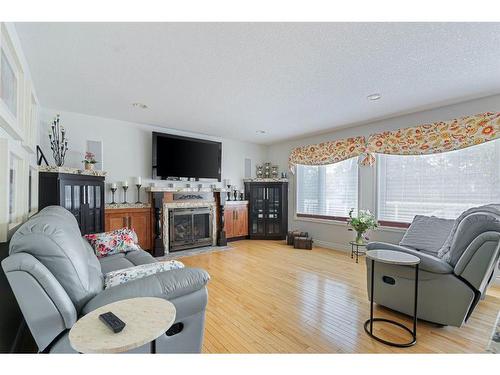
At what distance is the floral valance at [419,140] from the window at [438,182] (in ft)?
0.62

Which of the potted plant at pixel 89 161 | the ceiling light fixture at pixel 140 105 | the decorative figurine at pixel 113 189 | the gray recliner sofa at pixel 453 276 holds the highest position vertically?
the ceiling light fixture at pixel 140 105

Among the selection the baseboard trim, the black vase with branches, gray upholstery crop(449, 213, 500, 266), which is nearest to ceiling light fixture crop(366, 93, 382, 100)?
gray upholstery crop(449, 213, 500, 266)

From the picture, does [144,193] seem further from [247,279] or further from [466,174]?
[466,174]

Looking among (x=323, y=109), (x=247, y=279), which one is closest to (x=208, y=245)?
(x=247, y=279)

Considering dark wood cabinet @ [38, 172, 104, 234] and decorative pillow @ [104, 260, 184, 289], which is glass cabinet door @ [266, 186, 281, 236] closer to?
dark wood cabinet @ [38, 172, 104, 234]

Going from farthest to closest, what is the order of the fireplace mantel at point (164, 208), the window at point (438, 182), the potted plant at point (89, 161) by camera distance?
1. the fireplace mantel at point (164, 208)
2. the potted plant at point (89, 161)
3. the window at point (438, 182)

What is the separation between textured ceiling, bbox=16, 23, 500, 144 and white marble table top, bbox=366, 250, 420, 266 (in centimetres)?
171

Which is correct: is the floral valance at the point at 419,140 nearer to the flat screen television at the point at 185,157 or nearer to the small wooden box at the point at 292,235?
the small wooden box at the point at 292,235

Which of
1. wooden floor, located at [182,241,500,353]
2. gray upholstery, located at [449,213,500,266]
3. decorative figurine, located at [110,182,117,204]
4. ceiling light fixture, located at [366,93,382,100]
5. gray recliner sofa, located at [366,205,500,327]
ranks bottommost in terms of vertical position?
wooden floor, located at [182,241,500,353]

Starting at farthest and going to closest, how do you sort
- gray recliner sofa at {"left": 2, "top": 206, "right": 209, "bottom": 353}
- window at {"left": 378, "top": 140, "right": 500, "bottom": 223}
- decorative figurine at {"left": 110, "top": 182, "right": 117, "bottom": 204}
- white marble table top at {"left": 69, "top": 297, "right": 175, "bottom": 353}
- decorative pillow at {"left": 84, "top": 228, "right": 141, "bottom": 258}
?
decorative figurine at {"left": 110, "top": 182, "right": 117, "bottom": 204} → window at {"left": 378, "top": 140, "right": 500, "bottom": 223} → decorative pillow at {"left": 84, "top": 228, "right": 141, "bottom": 258} → gray recliner sofa at {"left": 2, "top": 206, "right": 209, "bottom": 353} → white marble table top at {"left": 69, "top": 297, "right": 175, "bottom": 353}

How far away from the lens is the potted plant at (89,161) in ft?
11.2

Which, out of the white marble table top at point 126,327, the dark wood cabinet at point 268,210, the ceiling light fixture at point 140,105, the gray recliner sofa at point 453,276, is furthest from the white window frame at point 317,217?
the white marble table top at point 126,327

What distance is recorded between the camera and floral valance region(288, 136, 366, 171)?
169 inches

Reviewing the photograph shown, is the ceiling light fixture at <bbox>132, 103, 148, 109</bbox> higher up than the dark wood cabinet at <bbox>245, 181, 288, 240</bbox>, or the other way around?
the ceiling light fixture at <bbox>132, 103, 148, 109</bbox>
